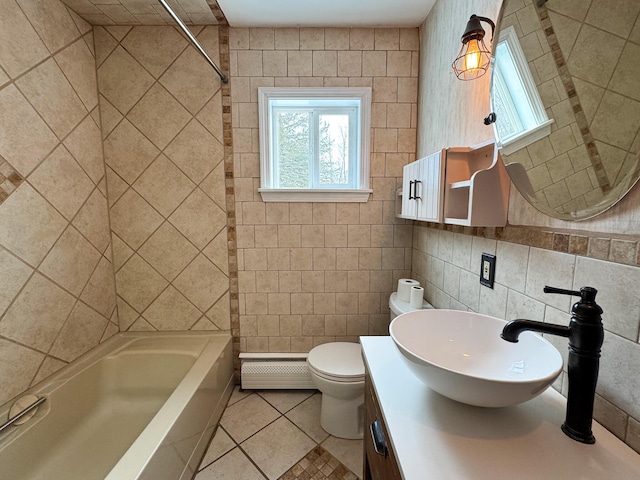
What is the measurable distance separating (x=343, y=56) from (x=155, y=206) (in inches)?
64.7

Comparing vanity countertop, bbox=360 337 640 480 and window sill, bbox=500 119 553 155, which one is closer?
vanity countertop, bbox=360 337 640 480

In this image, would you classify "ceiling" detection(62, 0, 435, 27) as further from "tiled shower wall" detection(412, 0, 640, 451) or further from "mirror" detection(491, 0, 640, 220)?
"mirror" detection(491, 0, 640, 220)

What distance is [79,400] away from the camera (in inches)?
59.3

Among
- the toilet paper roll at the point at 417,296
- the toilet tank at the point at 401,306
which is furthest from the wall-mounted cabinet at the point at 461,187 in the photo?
the toilet tank at the point at 401,306

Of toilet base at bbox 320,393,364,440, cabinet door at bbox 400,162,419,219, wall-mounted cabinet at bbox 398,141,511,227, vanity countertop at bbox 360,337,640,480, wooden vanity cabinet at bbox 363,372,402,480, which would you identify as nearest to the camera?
vanity countertop at bbox 360,337,640,480

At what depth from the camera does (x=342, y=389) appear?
4.91 ft

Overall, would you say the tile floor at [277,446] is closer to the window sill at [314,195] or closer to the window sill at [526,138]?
the window sill at [314,195]

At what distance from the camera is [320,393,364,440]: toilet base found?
1.55 meters

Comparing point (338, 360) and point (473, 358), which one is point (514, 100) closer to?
point (473, 358)

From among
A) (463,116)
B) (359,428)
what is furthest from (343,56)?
(359,428)

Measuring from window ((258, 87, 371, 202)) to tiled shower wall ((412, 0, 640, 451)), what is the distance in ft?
1.47

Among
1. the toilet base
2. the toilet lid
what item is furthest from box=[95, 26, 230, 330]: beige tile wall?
the toilet base

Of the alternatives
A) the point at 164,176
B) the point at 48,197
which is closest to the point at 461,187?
the point at 164,176

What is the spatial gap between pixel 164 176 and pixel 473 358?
6.67 feet
